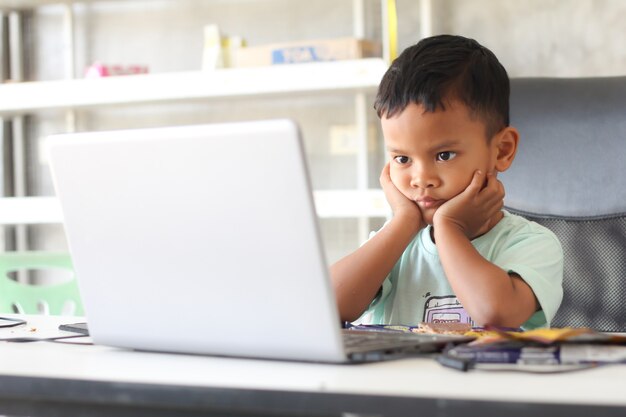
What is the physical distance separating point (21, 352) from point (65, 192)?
17 cm

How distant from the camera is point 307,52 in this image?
2.80 m

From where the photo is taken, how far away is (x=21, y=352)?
0.85m

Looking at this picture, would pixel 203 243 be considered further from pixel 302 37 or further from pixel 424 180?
pixel 302 37

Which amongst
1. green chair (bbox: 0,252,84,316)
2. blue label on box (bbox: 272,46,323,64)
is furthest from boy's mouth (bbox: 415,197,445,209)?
blue label on box (bbox: 272,46,323,64)

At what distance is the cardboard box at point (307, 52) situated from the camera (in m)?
2.74

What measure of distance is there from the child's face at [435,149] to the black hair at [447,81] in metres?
0.01

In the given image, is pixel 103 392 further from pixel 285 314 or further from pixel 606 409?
pixel 606 409

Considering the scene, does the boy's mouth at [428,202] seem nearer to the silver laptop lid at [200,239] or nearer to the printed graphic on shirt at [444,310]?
the printed graphic on shirt at [444,310]

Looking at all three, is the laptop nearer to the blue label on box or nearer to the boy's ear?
the boy's ear

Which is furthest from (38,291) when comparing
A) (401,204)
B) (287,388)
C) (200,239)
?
(287,388)

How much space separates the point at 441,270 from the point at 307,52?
1.63 meters

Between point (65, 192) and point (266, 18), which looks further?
point (266, 18)

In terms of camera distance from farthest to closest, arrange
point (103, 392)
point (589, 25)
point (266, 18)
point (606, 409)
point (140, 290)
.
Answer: point (266, 18), point (589, 25), point (140, 290), point (103, 392), point (606, 409)

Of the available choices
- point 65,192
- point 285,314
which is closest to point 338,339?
point 285,314
